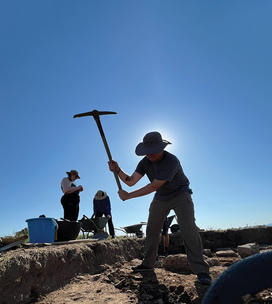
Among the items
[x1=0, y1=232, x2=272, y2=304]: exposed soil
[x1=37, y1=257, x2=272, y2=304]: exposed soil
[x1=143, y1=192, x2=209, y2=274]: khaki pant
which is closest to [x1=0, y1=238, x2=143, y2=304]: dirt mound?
[x1=0, y1=232, x2=272, y2=304]: exposed soil

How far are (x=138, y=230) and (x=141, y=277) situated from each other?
471 cm

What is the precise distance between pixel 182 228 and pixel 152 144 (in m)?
0.95

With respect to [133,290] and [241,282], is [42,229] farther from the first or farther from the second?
[241,282]

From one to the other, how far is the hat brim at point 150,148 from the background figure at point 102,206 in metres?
3.58

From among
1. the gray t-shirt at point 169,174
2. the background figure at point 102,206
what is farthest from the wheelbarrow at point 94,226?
the gray t-shirt at point 169,174

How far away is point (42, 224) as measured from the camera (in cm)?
363

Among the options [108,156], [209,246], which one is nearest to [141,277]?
[108,156]

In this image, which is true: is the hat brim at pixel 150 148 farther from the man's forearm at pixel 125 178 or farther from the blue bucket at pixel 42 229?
the blue bucket at pixel 42 229

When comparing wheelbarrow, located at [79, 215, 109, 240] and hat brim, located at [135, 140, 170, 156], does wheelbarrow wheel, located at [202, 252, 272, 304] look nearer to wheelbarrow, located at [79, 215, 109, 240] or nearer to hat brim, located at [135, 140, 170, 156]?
hat brim, located at [135, 140, 170, 156]

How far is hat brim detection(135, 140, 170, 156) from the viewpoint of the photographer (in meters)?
2.77

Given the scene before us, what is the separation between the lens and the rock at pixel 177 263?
134 inches

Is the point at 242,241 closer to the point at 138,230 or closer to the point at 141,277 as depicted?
the point at 138,230

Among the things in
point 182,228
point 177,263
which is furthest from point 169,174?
point 177,263

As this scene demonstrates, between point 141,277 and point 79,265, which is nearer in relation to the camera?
point 141,277
